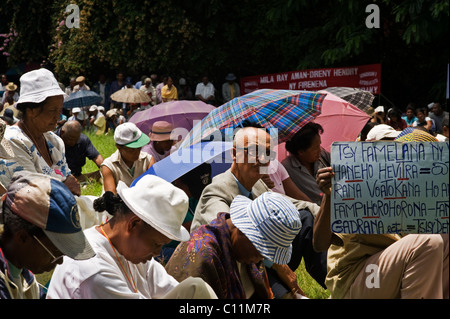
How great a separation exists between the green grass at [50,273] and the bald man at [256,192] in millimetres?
193

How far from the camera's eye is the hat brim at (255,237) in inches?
144

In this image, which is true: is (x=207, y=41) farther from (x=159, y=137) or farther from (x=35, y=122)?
(x=35, y=122)

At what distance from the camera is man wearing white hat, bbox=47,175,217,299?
10.1ft

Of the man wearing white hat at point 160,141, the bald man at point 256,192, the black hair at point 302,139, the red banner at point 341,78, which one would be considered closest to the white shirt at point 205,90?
the red banner at point 341,78

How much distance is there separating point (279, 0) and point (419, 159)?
1451 centimetres

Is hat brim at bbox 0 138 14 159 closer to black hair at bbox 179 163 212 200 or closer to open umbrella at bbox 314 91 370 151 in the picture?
black hair at bbox 179 163 212 200

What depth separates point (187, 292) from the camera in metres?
3.21

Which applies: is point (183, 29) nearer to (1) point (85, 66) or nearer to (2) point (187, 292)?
(1) point (85, 66)

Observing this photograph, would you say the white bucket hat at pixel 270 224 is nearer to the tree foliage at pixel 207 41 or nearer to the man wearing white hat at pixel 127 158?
the man wearing white hat at pixel 127 158

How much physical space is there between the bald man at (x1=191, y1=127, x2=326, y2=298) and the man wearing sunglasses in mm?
1623

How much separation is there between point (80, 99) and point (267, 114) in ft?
40.0

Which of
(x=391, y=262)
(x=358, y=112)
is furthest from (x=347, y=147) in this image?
(x=358, y=112)

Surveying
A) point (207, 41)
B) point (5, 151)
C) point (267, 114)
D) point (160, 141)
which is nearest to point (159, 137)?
point (160, 141)

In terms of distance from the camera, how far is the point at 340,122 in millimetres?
7969
